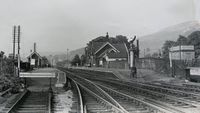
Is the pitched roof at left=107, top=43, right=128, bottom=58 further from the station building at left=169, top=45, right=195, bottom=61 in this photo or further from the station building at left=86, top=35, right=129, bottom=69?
the station building at left=169, top=45, right=195, bottom=61

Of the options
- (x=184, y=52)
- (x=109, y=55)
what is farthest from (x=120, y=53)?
(x=184, y=52)

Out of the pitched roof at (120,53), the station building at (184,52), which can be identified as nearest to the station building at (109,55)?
the pitched roof at (120,53)

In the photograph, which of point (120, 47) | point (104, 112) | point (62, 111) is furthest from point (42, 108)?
point (120, 47)

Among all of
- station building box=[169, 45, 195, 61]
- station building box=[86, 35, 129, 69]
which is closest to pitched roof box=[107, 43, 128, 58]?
station building box=[86, 35, 129, 69]

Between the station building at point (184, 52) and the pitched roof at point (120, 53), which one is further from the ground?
the pitched roof at point (120, 53)

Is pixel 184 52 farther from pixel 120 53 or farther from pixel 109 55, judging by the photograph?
pixel 120 53

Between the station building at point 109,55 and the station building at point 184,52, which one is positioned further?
the station building at point 109,55

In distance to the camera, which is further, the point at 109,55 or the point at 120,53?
the point at 120,53

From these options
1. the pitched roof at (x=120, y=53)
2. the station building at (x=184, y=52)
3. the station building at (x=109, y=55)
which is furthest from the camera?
the pitched roof at (x=120, y=53)

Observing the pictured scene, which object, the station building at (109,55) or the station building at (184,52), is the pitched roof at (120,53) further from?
the station building at (184,52)

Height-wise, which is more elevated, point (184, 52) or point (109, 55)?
point (109, 55)

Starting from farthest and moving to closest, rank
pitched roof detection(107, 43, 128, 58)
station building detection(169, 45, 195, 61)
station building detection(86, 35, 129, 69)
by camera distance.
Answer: pitched roof detection(107, 43, 128, 58)
station building detection(86, 35, 129, 69)
station building detection(169, 45, 195, 61)

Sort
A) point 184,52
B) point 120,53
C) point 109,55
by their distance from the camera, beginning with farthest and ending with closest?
point 120,53
point 109,55
point 184,52

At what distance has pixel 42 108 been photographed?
36.6 feet
